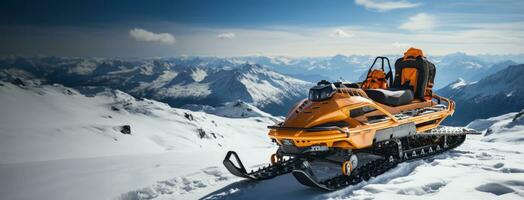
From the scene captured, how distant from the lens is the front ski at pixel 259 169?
8.52 m

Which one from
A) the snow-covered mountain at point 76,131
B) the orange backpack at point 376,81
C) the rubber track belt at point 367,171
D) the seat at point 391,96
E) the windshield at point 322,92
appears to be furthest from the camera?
the snow-covered mountain at point 76,131

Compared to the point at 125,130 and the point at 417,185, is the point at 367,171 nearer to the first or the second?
the point at 417,185

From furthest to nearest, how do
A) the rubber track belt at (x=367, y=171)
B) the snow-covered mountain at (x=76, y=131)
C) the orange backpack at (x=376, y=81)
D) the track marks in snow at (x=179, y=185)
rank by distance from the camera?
the snow-covered mountain at (x=76, y=131) < the orange backpack at (x=376, y=81) < the track marks in snow at (x=179, y=185) < the rubber track belt at (x=367, y=171)

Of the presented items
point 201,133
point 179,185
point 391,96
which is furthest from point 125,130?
point 391,96

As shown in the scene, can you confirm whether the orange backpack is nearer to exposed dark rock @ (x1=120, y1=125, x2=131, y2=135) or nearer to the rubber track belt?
the rubber track belt

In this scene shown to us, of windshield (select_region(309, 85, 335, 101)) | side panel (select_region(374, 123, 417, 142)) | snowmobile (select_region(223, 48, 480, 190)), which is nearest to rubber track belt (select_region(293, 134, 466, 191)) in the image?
snowmobile (select_region(223, 48, 480, 190))

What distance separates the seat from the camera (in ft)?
32.7

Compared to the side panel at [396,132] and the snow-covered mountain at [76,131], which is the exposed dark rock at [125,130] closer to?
the snow-covered mountain at [76,131]

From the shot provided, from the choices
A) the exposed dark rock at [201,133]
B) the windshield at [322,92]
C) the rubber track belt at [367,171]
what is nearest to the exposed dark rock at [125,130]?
the exposed dark rock at [201,133]

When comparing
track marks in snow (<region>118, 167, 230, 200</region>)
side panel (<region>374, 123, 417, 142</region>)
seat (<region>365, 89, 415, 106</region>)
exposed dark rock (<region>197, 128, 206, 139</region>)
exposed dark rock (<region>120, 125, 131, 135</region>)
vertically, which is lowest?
exposed dark rock (<region>197, 128, 206, 139</region>)

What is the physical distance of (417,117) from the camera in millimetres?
10203

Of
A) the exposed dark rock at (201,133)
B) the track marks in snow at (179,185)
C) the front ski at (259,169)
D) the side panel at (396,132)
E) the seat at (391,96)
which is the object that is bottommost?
the exposed dark rock at (201,133)

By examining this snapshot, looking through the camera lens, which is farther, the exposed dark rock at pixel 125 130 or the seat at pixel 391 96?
the exposed dark rock at pixel 125 130

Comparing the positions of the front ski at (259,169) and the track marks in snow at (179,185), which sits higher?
the front ski at (259,169)
